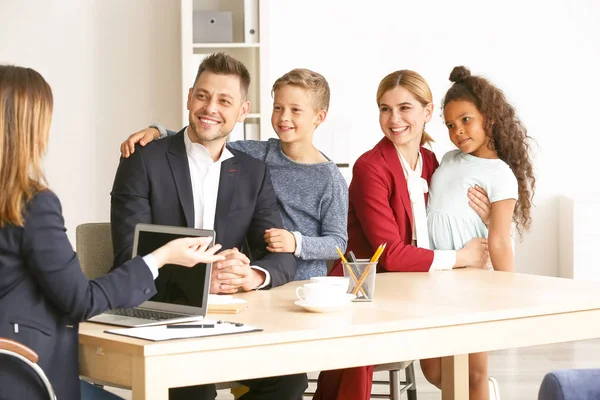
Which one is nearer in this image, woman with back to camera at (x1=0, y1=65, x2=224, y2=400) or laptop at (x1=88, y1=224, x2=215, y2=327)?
woman with back to camera at (x1=0, y1=65, x2=224, y2=400)

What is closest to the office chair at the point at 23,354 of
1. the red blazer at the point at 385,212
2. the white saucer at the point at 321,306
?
the white saucer at the point at 321,306

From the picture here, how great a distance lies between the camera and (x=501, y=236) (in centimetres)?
299

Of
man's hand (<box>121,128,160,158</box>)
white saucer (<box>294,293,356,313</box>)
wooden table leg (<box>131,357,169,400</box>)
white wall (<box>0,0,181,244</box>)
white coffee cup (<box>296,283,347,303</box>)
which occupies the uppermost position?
white wall (<box>0,0,181,244</box>)

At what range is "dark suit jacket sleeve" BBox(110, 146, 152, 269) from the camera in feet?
8.34

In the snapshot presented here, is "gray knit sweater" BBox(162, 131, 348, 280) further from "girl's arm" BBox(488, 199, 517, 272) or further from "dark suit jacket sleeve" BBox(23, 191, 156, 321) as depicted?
A: "dark suit jacket sleeve" BBox(23, 191, 156, 321)

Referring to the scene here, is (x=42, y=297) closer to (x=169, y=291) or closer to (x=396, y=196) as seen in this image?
(x=169, y=291)

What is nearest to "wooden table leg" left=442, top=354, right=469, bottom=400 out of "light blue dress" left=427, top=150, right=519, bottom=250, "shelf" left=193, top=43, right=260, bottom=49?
"light blue dress" left=427, top=150, right=519, bottom=250

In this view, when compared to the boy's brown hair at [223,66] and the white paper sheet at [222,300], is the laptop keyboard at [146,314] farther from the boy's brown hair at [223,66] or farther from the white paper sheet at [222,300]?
the boy's brown hair at [223,66]

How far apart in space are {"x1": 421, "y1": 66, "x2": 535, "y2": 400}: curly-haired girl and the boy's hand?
60 cm

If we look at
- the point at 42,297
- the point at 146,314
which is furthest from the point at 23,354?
the point at 146,314

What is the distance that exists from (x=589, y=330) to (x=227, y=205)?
3.58ft

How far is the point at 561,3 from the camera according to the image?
582cm

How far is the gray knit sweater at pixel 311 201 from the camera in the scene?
293 centimetres

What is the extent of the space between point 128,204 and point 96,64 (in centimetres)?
321
